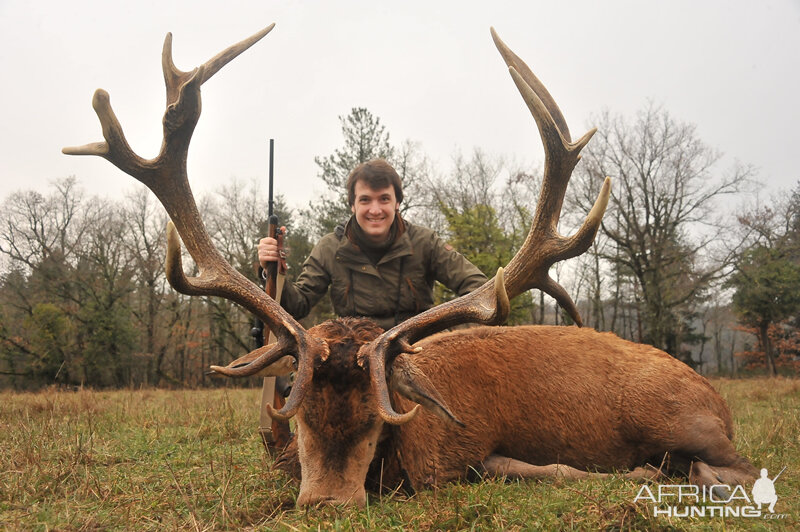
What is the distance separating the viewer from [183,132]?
12.8ft

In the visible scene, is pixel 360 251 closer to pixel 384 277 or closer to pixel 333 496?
pixel 384 277

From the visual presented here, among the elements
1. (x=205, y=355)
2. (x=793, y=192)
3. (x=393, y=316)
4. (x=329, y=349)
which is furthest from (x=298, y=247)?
(x=793, y=192)

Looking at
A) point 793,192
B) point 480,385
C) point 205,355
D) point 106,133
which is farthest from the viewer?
point 205,355

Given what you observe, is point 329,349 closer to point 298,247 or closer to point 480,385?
point 480,385

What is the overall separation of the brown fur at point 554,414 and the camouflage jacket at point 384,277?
918mm

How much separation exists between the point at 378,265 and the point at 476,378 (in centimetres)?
174

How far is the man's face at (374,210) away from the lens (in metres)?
5.28

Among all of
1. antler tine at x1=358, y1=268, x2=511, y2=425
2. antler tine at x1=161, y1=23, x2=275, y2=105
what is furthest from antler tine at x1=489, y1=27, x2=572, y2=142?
antler tine at x1=161, y1=23, x2=275, y2=105

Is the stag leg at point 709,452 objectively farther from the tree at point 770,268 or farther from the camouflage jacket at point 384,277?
the tree at point 770,268

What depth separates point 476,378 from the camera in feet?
13.4

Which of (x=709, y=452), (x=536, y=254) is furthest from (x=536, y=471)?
(x=536, y=254)

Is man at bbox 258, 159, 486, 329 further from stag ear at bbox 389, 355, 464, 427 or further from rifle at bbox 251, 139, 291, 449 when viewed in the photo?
stag ear at bbox 389, 355, 464, 427

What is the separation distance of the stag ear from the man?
183cm

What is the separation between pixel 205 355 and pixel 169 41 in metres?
41.8
